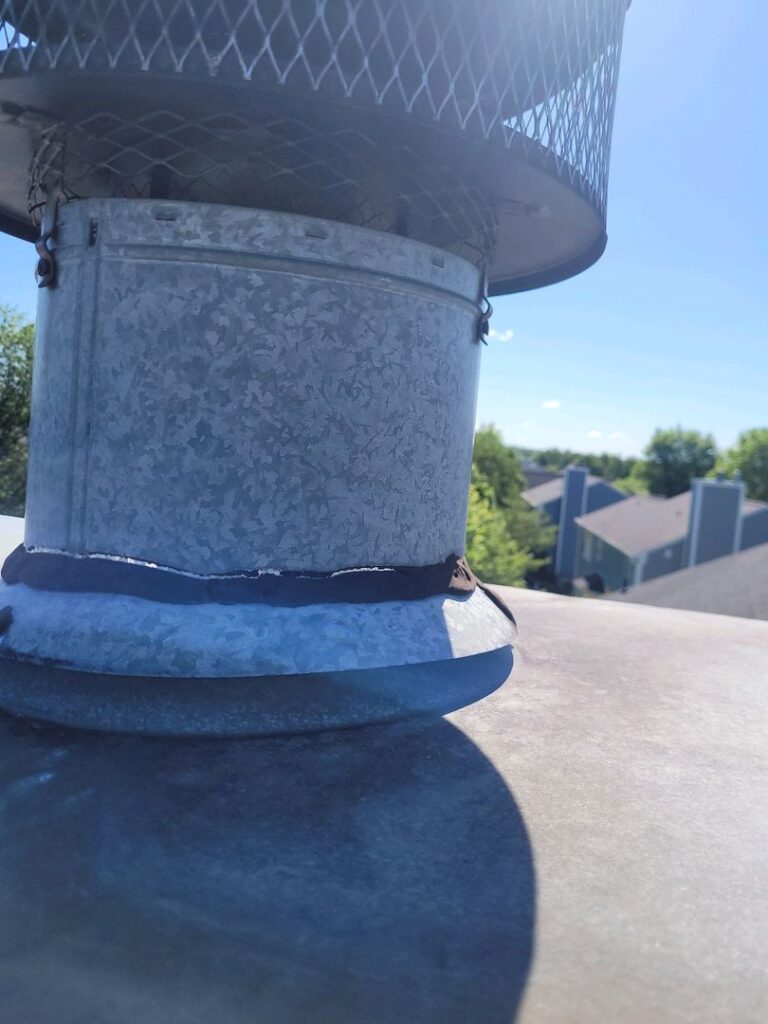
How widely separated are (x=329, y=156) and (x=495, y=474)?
151 feet

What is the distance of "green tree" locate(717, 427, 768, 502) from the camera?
72.8 metres

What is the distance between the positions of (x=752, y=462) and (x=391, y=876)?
261ft

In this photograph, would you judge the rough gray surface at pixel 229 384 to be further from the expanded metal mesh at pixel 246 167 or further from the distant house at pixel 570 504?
the distant house at pixel 570 504

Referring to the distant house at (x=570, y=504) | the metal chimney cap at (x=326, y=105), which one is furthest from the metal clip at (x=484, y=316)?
the distant house at (x=570, y=504)

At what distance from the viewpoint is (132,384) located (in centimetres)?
302

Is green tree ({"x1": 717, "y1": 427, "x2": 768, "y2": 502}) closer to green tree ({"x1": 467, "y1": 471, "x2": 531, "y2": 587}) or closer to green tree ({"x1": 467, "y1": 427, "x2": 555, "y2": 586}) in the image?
green tree ({"x1": 467, "y1": 427, "x2": 555, "y2": 586})

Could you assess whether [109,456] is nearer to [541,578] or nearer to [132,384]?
[132,384]

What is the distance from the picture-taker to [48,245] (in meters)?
3.25

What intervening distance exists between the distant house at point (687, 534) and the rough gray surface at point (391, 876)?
37.9 metres

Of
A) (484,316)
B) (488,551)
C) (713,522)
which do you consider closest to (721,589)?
(488,551)

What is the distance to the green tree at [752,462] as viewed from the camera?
239ft

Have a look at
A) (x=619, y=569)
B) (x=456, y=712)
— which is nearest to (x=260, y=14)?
(x=456, y=712)

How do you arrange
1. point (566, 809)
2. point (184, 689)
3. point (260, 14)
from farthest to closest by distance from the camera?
point (184, 689) < point (260, 14) < point (566, 809)

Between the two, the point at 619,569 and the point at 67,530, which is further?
the point at 619,569
